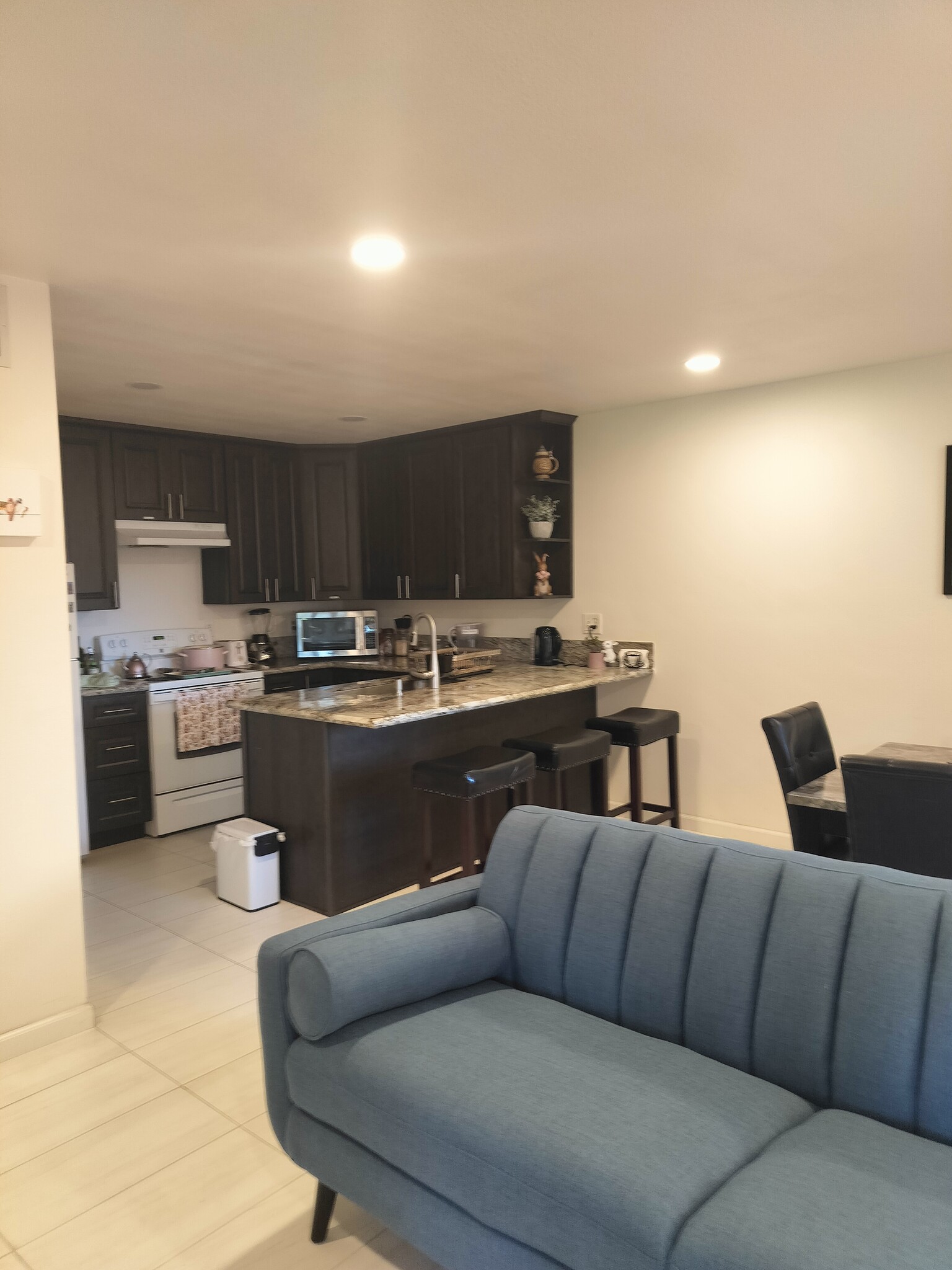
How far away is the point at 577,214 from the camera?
219 cm

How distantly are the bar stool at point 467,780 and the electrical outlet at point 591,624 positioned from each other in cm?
157

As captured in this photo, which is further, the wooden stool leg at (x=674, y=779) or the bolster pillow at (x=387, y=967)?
the wooden stool leg at (x=674, y=779)

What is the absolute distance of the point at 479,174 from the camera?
1.96 metres

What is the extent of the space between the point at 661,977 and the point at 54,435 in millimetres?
2387

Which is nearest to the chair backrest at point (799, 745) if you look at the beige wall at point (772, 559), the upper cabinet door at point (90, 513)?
the beige wall at point (772, 559)

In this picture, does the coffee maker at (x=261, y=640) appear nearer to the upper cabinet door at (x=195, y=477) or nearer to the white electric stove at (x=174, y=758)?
the white electric stove at (x=174, y=758)

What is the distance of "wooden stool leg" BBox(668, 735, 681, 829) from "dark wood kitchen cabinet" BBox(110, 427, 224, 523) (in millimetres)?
3172

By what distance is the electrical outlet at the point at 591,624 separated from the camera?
5.07 meters

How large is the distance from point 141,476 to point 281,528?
3.36ft

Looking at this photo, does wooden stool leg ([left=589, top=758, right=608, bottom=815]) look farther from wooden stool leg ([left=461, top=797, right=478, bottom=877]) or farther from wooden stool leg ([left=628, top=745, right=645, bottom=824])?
wooden stool leg ([left=461, top=797, right=478, bottom=877])

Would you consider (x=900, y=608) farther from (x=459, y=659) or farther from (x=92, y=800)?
(x=92, y=800)

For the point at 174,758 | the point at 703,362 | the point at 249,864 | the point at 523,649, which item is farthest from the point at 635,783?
the point at 174,758

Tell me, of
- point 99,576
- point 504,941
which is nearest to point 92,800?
point 99,576

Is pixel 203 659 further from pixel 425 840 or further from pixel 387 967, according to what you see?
pixel 387 967
